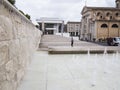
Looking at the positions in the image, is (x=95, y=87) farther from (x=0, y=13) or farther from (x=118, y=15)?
(x=118, y=15)

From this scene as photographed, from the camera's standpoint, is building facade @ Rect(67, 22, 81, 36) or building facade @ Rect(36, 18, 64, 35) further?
building facade @ Rect(67, 22, 81, 36)

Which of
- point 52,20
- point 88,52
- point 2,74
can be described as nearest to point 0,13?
point 2,74

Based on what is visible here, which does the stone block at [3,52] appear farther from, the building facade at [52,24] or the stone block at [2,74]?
the building facade at [52,24]

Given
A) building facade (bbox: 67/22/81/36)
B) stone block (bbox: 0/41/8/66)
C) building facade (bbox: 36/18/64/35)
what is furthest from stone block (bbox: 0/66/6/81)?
building facade (bbox: 67/22/81/36)

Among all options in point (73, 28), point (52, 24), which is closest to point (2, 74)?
point (52, 24)

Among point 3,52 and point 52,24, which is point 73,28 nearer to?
point 52,24

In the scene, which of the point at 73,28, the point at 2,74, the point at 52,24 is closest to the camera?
the point at 2,74

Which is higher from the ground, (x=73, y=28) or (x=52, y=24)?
(x=52, y=24)

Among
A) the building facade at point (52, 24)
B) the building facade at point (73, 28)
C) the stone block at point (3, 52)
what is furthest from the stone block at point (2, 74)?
the building facade at point (73, 28)

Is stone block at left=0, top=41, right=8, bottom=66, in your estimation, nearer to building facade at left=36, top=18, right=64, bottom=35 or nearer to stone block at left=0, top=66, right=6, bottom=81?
stone block at left=0, top=66, right=6, bottom=81

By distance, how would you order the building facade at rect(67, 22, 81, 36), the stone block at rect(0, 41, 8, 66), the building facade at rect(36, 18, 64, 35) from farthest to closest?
the building facade at rect(67, 22, 81, 36) < the building facade at rect(36, 18, 64, 35) < the stone block at rect(0, 41, 8, 66)

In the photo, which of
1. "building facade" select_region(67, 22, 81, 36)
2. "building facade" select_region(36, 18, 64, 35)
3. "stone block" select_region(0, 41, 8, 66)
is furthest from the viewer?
"building facade" select_region(67, 22, 81, 36)

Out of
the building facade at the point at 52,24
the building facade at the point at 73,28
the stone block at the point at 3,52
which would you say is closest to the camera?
the stone block at the point at 3,52

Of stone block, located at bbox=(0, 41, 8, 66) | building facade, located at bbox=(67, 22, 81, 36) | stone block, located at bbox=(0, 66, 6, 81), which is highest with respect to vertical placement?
building facade, located at bbox=(67, 22, 81, 36)
